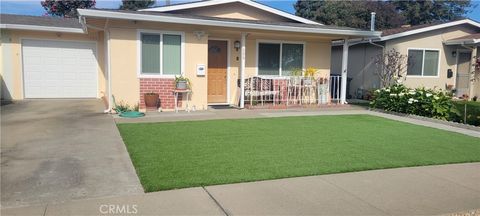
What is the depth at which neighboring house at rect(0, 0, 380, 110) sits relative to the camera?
36.8ft

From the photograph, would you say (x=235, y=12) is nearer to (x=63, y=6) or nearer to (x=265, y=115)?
(x=265, y=115)

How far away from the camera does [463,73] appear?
17.9 metres

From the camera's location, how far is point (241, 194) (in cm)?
453

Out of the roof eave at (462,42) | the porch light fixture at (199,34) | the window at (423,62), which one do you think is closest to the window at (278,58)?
the porch light fixture at (199,34)

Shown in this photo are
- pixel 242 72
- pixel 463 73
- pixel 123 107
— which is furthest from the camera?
pixel 463 73

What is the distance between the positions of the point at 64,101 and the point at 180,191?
11090 mm

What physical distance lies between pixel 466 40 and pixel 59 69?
15986 mm

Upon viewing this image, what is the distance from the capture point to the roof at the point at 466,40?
15945 millimetres

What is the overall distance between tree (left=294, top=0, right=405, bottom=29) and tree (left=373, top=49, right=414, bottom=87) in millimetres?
18698

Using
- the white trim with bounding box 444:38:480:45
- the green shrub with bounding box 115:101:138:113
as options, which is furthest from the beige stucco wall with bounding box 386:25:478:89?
the green shrub with bounding box 115:101:138:113

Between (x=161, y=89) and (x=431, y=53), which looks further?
(x=431, y=53)

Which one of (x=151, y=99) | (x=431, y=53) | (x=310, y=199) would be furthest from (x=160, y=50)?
(x=431, y=53)

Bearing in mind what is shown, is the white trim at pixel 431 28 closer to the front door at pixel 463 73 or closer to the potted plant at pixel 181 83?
the front door at pixel 463 73

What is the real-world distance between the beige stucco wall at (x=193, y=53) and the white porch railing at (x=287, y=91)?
0.70 meters
